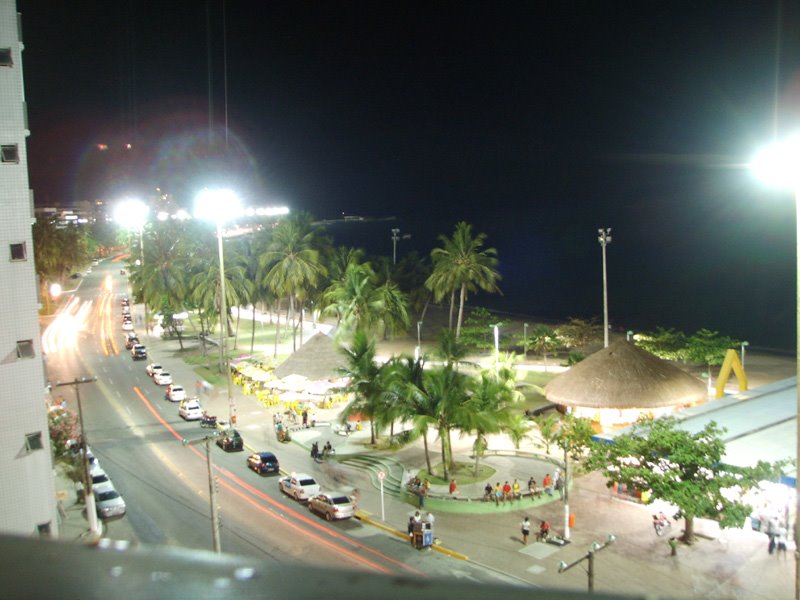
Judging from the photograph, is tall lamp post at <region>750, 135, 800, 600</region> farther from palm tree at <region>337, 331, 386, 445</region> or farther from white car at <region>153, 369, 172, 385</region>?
white car at <region>153, 369, 172, 385</region>

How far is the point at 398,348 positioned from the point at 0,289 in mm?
42836

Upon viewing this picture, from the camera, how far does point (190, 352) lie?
60844 mm

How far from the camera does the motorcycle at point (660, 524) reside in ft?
68.3

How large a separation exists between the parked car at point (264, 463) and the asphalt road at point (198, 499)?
366mm

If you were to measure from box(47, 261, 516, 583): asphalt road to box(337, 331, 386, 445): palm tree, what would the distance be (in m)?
2.96

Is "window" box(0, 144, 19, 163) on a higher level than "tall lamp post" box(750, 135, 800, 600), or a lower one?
higher

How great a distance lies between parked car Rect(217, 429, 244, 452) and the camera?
3138 cm

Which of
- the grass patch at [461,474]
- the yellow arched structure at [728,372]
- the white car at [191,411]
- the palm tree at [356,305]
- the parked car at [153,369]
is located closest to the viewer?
the grass patch at [461,474]

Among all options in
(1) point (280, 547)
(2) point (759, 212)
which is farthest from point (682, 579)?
(2) point (759, 212)

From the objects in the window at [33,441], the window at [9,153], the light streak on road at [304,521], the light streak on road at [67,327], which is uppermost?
the window at [9,153]

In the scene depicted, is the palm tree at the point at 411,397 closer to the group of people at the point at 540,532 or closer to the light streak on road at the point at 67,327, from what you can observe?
the group of people at the point at 540,532

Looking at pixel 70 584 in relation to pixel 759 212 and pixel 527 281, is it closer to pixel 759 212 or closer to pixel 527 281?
pixel 527 281

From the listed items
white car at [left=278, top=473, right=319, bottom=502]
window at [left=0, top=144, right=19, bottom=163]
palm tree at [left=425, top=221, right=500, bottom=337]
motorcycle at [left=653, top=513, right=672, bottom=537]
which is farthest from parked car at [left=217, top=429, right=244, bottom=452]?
palm tree at [left=425, top=221, right=500, bottom=337]

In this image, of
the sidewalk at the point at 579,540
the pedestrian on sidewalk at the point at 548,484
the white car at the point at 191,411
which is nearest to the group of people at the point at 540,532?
the sidewalk at the point at 579,540
